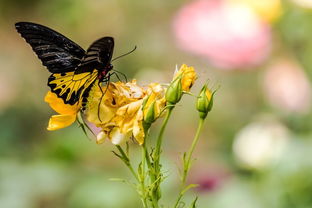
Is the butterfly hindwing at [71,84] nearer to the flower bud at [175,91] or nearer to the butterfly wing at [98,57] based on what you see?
the butterfly wing at [98,57]

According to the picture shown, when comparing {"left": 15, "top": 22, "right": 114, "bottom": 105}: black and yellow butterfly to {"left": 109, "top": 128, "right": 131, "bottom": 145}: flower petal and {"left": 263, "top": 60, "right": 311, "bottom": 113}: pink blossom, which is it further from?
{"left": 263, "top": 60, "right": 311, "bottom": 113}: pink blossom

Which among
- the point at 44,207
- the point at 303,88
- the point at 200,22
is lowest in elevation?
the point at 44,207

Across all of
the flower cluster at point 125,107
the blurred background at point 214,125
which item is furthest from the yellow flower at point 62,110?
the blurred background at point 214,125

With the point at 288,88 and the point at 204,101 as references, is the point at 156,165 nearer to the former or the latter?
the point at 204,101

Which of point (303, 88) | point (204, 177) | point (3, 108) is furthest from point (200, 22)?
point (3, 108)

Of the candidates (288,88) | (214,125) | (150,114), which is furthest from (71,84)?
(214,125)

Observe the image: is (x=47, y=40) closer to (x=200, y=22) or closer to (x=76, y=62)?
(x=76, y=62)
